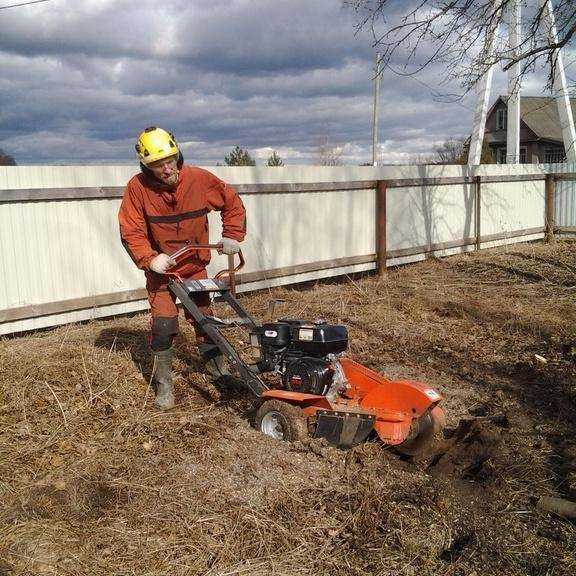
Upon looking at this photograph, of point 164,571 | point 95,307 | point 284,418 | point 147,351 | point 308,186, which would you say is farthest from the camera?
point 308,186

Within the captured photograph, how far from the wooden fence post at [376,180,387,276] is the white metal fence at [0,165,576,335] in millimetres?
49

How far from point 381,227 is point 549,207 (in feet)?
20.8

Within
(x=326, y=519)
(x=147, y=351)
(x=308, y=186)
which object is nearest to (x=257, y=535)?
(x=326, y=519)

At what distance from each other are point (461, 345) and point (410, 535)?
12.6 feet

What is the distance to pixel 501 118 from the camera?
50094 mm

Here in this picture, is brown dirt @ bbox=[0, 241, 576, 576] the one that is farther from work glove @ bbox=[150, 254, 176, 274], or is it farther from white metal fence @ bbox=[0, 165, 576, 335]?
work glove @ bbox=[150, 254, 176, 274]

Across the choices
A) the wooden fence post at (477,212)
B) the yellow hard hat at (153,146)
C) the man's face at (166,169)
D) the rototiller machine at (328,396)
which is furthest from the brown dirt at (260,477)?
the wooden fence post at (477,212)

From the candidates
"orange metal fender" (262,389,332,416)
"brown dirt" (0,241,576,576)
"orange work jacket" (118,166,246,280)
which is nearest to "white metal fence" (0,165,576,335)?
"brown dirt" (0,241,576,576)

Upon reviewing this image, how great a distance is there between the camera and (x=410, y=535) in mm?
3178

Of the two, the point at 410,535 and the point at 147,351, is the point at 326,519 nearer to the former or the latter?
the point at 410,535

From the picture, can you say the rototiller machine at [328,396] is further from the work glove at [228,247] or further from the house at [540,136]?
the house at [540,136]

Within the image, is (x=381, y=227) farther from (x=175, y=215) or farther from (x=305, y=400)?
(x=305, y=400)

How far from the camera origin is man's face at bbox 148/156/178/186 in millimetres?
4691

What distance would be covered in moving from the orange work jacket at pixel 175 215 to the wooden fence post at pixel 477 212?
9.02 meters
